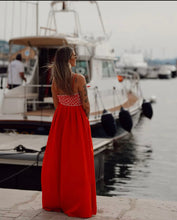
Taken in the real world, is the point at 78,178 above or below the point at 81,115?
below

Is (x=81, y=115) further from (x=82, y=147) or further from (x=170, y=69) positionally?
(x=170, y=69)

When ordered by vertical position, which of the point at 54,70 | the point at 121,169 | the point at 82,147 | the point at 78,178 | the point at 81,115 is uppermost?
the point at 54,70

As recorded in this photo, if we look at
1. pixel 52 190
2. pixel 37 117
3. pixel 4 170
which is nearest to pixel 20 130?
pixel 37 117

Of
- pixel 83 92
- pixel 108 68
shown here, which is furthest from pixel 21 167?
pixel 108 68

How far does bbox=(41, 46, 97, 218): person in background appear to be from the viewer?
4.32 m

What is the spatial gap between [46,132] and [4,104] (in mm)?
1444

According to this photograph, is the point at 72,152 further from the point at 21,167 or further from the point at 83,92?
the point at 21,167

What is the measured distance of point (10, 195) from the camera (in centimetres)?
513

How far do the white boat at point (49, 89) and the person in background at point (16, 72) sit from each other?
12.9 inches

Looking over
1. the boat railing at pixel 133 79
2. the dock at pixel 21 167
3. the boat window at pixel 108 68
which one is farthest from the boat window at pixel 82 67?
the dock at pixel 21 167

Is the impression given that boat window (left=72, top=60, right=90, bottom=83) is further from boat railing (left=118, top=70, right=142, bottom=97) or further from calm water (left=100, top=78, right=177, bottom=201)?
boat railing (left=118, top=70, right=142, bottom=97)

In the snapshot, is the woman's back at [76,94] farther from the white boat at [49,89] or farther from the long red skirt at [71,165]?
the white boat at [49,89]

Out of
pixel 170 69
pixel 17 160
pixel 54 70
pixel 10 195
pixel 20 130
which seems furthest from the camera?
pixel 170 69

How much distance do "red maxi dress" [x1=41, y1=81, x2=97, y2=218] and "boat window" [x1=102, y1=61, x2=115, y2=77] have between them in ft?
29.5
